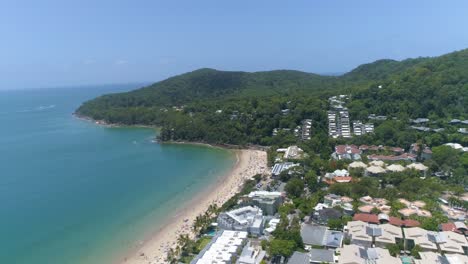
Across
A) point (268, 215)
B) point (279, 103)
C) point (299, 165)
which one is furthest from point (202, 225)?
point (279, 103)

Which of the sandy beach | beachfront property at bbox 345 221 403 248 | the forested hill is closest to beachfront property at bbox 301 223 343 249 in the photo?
beachfront property at bbox 345 221 403 248

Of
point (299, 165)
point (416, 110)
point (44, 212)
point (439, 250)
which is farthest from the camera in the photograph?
point (416, 110)

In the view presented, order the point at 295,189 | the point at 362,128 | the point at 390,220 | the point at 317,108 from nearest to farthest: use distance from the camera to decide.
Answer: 1. the point at 390,220
2. the point at 295,189
3. the point at 362,128
4. the point at 317,108

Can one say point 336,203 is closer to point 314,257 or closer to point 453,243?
point 314,257

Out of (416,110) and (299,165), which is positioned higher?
(416,110)

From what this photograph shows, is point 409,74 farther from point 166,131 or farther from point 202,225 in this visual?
point 202,225

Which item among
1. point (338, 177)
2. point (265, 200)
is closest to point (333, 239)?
point (265, 200)

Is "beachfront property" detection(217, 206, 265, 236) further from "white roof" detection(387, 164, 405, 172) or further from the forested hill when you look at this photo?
the forested hill

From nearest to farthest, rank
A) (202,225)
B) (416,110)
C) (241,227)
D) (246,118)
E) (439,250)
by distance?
(439,250) < (241,227) < (202,225) < (416,110) < (246,118)
